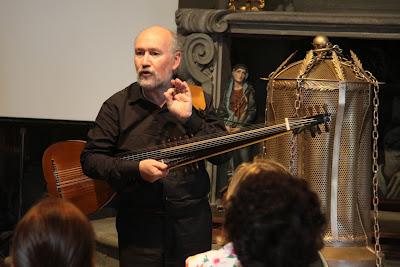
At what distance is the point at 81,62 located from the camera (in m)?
3.94

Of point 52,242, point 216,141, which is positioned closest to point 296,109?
point 216,141

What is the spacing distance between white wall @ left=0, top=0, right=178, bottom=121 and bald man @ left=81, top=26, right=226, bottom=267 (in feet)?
5.48

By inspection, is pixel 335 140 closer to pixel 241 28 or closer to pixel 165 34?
pixel 165 34

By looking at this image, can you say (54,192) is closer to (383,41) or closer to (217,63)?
(217,63)

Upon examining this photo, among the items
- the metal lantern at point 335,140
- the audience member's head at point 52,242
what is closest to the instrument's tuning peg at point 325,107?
the metal lantern at point 335,140

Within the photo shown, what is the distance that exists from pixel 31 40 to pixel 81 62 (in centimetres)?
31

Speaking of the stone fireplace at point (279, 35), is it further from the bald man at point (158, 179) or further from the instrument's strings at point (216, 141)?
the instrument's strings at point (216, 141)

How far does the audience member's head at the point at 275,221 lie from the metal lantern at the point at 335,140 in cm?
85

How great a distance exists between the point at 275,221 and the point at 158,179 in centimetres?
87

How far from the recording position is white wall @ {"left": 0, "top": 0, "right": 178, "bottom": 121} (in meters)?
3.91

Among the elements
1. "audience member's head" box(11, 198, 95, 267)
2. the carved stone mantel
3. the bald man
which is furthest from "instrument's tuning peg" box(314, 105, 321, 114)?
the carved stone mantel

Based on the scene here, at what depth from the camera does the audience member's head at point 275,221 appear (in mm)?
1349

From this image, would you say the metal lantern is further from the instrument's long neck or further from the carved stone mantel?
the carved stone mantel

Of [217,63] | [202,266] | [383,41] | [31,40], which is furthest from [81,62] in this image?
[202,266]
